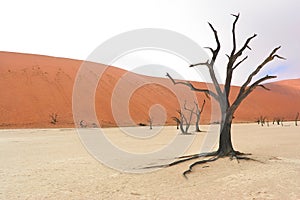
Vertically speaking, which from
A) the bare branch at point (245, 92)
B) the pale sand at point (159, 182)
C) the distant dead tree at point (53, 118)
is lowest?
the distant dead tree at point (53, 118)

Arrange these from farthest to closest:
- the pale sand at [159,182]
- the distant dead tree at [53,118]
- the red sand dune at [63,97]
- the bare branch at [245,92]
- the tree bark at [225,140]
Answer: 1. the red sand dune at [63,97]
2. the distant dead tree at [53,118]
3. the bare branch at [245,92]
4. the tree bark at [225,140]
5. the pale sand at [159,182]

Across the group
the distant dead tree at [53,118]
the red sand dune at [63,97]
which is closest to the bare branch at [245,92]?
the red sand dune at [63,97]

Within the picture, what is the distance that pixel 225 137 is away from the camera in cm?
1084

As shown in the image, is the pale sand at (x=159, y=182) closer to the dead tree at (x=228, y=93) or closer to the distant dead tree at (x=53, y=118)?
the dead tree at (x=228, y=93)

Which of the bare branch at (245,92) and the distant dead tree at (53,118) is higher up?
the bare branch at (245,92)

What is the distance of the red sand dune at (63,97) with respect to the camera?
39500 millimetres

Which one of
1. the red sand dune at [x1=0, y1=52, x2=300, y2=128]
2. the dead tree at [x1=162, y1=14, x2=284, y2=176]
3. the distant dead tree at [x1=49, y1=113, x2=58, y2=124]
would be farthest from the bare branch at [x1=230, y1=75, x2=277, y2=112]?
the distant dead tree at [x1=49, y1=113, x2=58, y2=124]

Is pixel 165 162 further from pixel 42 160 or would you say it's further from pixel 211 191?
pixel 42 160

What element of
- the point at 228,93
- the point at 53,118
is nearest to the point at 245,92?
the point at 228,93

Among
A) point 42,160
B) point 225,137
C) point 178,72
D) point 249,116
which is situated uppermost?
point 178,72

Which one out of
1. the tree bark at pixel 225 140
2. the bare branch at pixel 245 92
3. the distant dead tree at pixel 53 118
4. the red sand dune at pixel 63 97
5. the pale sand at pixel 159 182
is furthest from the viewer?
the red sand dune at pixel 63 97

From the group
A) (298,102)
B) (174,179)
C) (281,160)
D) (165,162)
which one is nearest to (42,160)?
(165,162)

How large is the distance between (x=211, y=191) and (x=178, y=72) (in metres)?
9.70

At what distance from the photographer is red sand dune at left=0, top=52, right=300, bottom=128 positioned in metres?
39.5
